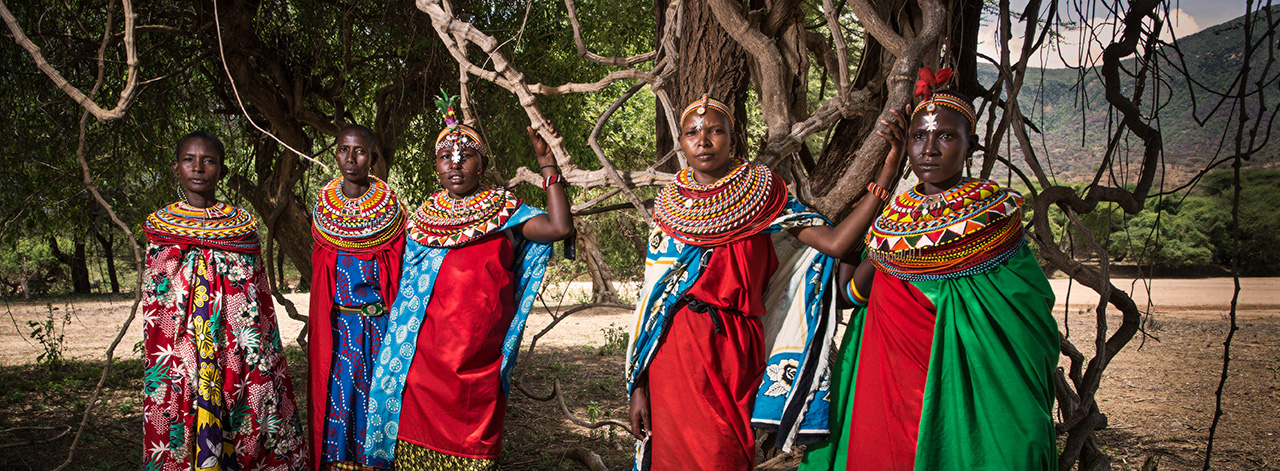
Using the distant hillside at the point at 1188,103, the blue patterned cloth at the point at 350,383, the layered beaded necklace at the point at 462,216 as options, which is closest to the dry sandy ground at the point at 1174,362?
the distant hillside at the point at 1188,103

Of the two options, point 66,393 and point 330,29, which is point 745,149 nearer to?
point 330,29

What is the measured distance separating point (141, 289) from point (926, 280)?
125 inches

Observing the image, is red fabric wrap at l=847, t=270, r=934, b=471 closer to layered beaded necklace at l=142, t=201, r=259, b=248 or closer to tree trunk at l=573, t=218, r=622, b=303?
layered beaded necklace at l=142, t=201, r=259, b=248

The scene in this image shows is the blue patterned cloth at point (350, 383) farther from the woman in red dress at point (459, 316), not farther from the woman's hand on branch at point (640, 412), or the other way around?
the woman's hand on branch at point (640, 412)

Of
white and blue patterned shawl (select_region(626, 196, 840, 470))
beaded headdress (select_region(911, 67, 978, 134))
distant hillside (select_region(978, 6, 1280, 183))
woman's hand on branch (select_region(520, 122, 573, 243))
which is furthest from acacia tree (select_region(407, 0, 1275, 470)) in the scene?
white and blue patterned shawl (select_region(626, 196, 840, 470))

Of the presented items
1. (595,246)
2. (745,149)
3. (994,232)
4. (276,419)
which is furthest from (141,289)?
(595,246)

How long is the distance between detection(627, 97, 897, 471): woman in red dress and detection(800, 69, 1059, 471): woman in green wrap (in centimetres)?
24

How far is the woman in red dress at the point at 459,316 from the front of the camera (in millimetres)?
3164

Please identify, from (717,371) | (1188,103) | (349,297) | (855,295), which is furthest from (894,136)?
(1188,103)

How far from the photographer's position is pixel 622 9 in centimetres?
717

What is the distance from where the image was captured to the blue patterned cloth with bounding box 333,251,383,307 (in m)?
3.42

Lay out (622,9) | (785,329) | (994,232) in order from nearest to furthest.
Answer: (994,232)
(785,329)
(622,9)

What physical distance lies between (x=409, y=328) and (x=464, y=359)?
314 millimetres

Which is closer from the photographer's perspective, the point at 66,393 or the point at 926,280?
the point at 926,280
